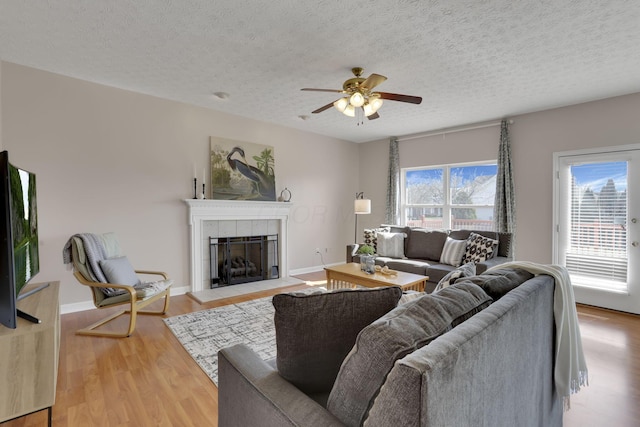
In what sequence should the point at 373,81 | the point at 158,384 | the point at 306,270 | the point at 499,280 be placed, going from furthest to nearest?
the point at 306,270
the point at 373,81
the point at 158,384
the point at 499,280

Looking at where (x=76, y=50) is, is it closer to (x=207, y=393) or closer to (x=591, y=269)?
(x=207, y=393)

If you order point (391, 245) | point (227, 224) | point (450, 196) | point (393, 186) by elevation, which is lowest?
point (391, 245)

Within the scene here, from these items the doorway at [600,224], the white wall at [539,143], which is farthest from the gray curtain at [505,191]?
the doorway at [600,224]

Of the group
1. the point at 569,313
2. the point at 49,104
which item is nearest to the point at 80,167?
the point at 49,104

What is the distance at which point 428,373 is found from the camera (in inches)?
25.7

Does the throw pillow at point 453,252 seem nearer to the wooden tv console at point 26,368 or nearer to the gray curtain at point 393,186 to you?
the gray curtain at point 393,186

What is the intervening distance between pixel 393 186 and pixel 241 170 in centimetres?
289

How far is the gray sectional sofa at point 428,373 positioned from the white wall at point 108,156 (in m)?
3.23

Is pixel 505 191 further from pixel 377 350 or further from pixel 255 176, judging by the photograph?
pixel 377 350

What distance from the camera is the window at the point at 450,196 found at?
5.10 meters

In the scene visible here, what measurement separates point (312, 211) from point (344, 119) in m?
1.81

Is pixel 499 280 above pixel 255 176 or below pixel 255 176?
below

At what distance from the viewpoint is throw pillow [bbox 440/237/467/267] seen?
4.12 m

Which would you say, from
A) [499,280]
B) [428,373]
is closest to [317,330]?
[428,373]
